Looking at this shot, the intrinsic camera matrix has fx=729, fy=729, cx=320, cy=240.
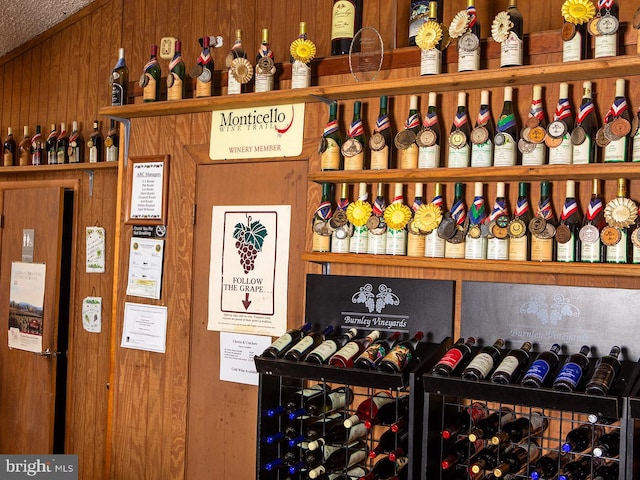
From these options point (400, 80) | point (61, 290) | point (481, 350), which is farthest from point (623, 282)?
point (61, 290)

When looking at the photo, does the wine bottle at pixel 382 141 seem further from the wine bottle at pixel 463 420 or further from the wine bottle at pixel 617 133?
the wine bottle at pixel 463 420

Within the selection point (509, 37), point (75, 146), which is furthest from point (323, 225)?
point (75, 146)

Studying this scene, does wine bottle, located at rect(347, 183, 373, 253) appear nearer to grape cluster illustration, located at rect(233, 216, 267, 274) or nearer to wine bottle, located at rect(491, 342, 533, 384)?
grape cluster illustration, located at rect(233, 216, 267, 274)

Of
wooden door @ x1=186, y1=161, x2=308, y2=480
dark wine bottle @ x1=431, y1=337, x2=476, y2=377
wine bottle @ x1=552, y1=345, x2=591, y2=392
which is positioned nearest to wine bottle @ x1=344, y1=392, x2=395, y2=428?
dark wine bottle @ x1=431, y1=337, x2=476, y2=377

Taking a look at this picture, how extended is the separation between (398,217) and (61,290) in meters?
2.63

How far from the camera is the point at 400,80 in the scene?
2588mm

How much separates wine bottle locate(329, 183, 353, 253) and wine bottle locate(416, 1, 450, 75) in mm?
536

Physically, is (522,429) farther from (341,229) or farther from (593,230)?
(341,229)

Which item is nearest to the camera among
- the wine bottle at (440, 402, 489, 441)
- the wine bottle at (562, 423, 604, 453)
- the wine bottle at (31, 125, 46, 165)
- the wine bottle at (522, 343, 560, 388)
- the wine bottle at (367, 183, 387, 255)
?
the wine bottle at (522, 343, 560, 388)

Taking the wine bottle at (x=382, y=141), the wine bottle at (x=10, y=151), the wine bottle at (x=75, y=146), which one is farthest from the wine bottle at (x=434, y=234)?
the wine bottle at (x=10, y=151)

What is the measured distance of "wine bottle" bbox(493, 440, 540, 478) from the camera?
2.16 m

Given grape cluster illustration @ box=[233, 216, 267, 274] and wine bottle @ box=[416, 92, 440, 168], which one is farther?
grape cluster illustration @ box=[233, 216, 267, 274]

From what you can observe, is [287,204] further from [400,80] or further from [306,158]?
[400,80]

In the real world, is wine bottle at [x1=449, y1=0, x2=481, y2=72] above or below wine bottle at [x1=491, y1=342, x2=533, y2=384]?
above
